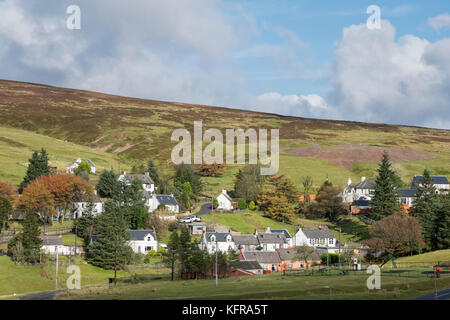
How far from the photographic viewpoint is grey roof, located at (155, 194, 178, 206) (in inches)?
4648

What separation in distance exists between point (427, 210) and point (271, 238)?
28.2m

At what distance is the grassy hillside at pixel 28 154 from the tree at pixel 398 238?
7467cm

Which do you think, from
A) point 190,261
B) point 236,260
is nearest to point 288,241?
point 236,260

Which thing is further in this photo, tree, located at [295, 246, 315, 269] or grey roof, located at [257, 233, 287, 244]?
grey roof, located at [257, 233, 287, 244]

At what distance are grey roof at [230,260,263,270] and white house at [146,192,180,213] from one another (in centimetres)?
3296

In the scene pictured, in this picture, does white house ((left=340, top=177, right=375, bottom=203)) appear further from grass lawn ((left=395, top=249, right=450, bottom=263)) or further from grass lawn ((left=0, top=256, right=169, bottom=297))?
grass lawn ((left=0, top=256, right=169, bottom=297))

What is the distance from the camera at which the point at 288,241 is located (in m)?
106

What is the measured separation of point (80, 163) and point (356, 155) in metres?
90.0

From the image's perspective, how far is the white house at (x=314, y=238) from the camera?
4183 inches

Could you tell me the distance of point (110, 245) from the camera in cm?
8269

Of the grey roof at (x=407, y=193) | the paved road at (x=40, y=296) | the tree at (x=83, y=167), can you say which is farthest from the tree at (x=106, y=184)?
the grey roof at (x=407, y=193)

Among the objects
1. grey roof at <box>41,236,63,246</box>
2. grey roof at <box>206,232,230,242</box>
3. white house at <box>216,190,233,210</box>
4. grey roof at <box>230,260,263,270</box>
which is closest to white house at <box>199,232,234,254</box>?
grey roof at <box>206,232,230,242</box>

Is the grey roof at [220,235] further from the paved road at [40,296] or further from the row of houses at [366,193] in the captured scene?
the row of houses at [366,193]
